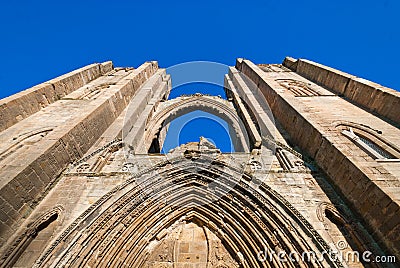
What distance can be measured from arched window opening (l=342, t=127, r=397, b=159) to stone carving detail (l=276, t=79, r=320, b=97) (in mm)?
3494

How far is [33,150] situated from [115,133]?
298 centimetres

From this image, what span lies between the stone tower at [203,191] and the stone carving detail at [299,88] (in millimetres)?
1480

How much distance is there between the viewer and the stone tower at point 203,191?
4336mm

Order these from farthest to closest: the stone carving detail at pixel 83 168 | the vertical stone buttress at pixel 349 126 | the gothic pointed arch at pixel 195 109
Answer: the gothic pointed arch at pixel 195 109, the stone carving detail at pixel 83 168, the vertical stone buttress at pixel 349 126

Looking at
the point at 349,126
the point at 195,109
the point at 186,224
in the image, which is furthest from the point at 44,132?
the point at 349,126

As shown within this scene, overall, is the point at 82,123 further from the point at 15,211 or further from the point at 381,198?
the point at 381,198

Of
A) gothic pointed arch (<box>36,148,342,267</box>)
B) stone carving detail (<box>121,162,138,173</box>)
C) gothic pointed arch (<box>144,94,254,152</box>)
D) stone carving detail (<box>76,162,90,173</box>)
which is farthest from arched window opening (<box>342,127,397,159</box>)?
stone carving detail (<box>76,162,90,173</box>)

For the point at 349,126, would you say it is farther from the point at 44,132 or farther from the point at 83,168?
the point at 44,132

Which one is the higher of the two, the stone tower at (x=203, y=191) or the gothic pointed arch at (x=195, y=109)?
the gothic pointed arch at (x=195, y=109)

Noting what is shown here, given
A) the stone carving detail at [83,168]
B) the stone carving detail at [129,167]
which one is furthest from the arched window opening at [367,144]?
the stone carving detail at [83,168]

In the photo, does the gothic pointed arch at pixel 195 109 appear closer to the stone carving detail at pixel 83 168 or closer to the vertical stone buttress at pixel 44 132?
the vertical stone buttress at pixel 44 132

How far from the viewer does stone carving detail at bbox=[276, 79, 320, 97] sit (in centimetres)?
1019

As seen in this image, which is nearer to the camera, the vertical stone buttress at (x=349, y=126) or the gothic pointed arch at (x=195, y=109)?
the vertical stone buttress at (x=349, y=126)

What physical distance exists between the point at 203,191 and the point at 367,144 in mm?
4133
